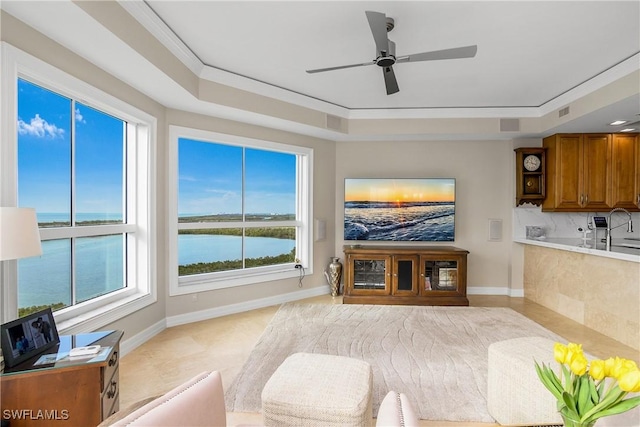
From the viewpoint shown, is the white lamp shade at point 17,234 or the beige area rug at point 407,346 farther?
the beige area rug at point 407,346

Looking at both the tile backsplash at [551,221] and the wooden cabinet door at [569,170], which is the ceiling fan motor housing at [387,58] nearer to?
the wooden cabinet door at [569,170]

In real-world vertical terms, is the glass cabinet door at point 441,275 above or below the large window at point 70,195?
below

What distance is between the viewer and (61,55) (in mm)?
2340

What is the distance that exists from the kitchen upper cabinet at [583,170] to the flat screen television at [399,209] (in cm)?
150

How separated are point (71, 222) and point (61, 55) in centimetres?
120

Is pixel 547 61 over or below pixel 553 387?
over

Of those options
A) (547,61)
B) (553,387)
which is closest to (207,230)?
(553,387)

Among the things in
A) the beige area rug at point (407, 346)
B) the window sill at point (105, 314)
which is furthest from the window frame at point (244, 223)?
the beige area rug at point (407, 346)

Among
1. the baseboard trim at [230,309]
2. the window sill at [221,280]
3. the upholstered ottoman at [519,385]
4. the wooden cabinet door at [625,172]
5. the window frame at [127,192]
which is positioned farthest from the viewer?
the wooden cabinet door at [625,172]

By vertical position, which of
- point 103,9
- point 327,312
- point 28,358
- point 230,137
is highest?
point 103,9

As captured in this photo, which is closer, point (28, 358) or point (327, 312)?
point (28, 358)

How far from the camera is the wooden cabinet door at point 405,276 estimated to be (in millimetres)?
4652

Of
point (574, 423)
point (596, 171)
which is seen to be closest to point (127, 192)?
point (574, 423)

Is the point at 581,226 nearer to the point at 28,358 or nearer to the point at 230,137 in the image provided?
the point at 230,137
